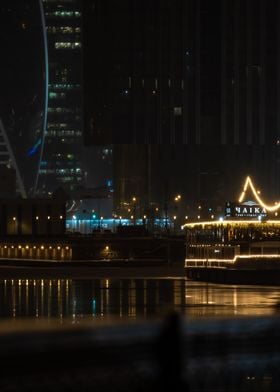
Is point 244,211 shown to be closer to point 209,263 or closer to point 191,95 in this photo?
point 209,263

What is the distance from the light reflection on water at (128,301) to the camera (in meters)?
30.2

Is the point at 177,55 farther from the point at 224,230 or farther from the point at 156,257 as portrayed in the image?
the point at 224,230

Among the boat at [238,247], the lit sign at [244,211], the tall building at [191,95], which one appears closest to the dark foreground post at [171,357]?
the boat at [238,247]

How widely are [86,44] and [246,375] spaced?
503 feet

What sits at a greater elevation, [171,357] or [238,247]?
[171,357]

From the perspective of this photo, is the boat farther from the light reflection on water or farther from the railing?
the light reflection on water

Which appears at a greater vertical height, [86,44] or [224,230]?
[86,44]

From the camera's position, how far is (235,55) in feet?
518

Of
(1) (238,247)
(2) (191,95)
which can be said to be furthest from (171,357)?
(2) (191,95)

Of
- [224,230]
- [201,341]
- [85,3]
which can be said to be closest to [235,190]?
[85,3]

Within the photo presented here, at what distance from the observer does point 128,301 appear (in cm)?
3653

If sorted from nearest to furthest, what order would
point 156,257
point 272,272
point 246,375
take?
point 246,375 < point 272,272 < point 156,257

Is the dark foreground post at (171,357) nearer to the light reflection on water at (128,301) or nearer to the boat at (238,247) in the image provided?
the light reflection on water at (128,301)

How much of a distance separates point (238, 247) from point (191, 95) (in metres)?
103
